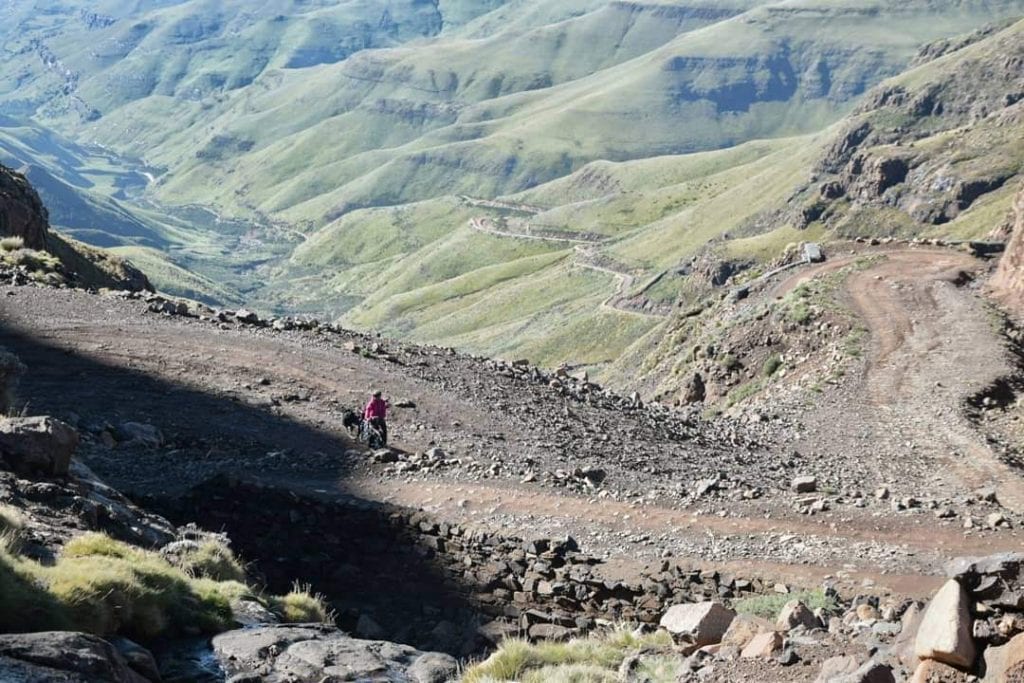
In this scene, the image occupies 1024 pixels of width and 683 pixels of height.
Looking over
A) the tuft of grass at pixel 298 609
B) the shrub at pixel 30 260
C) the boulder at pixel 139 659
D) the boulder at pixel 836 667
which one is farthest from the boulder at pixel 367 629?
the shrub at pixel 30 260

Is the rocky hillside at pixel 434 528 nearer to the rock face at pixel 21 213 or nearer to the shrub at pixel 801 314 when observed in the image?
the shrub at pixel 801 314

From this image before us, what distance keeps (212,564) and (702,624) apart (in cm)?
694

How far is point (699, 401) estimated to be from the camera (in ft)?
152

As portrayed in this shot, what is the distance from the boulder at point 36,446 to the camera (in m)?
15.6

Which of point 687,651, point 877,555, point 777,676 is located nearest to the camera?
point 777,676

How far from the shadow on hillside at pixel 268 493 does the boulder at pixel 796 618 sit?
235 inches

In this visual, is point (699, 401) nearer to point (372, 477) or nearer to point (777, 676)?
point (372, 477)

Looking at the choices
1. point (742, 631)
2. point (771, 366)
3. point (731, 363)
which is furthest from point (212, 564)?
point (731, 363)

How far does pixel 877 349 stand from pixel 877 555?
71.1ft

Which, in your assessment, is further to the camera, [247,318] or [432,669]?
[247,318]

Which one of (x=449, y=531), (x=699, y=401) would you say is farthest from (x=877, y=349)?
(x=449, y=531)

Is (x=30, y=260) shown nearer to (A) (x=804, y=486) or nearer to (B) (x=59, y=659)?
(A) (x=804, y=486)

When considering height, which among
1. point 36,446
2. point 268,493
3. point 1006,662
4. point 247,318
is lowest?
point 268,493

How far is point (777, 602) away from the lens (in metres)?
17.0
